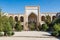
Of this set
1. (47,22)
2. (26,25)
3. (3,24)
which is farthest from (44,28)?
(3,24)

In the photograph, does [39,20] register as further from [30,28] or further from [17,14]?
[17,14]

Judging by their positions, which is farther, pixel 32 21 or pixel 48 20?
pixel 32 21

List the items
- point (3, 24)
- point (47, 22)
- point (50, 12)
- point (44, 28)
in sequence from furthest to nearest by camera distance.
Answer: point (50, 12), point (47, 22), point (44, 28), point (3, 24)

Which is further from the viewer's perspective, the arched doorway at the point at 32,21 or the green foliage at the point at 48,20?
the arched doorway at the point at 32,21

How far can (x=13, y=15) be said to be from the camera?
1882 inches

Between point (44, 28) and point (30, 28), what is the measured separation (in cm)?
525

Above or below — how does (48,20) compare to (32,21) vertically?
above

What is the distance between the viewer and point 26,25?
45250 millimetres

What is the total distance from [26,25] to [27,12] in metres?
3.55

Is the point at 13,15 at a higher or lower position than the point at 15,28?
higher

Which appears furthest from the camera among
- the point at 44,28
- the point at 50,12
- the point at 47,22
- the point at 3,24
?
the point at 50,12

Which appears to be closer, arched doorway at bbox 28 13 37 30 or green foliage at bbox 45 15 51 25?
green foliage at bbox 45 15 51 25

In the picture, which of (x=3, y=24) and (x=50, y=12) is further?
(x=50, y=12)

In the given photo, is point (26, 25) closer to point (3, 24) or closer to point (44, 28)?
point (44, 28)
